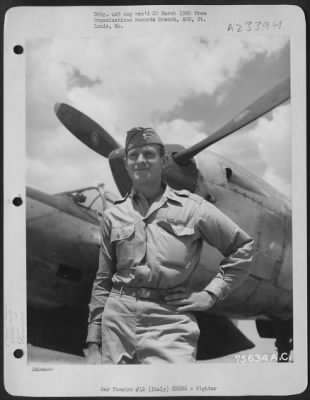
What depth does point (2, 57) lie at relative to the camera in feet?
6.18

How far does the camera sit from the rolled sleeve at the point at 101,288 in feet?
6.04

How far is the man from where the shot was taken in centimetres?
183

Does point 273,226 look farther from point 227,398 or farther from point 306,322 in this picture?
point 227,398

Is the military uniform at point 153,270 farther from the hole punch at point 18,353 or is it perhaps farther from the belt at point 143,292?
the hole punch at point 18,353

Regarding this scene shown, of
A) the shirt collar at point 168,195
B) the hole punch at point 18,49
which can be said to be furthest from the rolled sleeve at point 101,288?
the hole punch at point 18,49

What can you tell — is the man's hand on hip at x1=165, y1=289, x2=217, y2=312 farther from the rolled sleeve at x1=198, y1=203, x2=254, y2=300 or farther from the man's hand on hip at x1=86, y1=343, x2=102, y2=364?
the man's hand on hip at x1=86, y1=343, x2=102, y2=364

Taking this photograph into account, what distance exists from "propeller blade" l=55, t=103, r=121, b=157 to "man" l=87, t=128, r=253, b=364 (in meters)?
0.07

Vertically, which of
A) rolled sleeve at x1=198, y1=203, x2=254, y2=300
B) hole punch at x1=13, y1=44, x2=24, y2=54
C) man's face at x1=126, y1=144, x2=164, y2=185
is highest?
hole punch at x1=13, y1=44, x2=24, y2=54

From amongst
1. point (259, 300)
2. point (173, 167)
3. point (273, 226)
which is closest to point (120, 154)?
point (173, 167)

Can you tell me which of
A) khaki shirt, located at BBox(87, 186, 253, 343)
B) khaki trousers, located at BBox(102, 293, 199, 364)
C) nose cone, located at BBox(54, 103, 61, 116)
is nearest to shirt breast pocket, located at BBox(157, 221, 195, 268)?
khaki shirt, located at BBox(87, 186, 253, 343)

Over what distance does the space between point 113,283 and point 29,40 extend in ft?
A: 2.66

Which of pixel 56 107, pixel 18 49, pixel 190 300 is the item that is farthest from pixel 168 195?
pixel 18 49

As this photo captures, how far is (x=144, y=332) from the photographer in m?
1.82

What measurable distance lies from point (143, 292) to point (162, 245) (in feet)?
0.51
